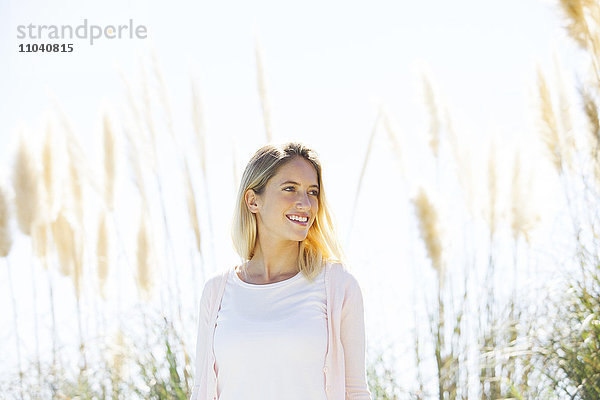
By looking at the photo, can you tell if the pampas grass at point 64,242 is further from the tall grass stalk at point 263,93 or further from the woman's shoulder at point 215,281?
the woman's shoulder at point 215,281

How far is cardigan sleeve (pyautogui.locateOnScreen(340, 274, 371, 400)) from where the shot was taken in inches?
80.4

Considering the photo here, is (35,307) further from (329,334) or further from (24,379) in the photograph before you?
(329,334)

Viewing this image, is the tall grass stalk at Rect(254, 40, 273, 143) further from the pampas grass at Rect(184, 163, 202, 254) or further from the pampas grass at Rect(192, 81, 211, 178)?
the pampas grass at Rect(184, 163, 202, 254)

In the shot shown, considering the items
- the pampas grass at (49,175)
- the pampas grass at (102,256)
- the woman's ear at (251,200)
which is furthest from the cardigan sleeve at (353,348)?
the pampas grass at (49,175)

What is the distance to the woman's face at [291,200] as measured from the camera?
2.15 m

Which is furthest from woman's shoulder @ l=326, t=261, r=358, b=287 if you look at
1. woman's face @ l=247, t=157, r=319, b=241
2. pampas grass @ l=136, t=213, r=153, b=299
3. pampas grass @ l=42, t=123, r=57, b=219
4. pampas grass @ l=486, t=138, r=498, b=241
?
pampas grass @ l=42, t=123, r=57, b=219

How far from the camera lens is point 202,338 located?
2258mm

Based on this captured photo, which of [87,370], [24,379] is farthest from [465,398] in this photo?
[24,379]

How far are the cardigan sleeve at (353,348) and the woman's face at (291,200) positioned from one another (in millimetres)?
234

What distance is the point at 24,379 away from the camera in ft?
12.9

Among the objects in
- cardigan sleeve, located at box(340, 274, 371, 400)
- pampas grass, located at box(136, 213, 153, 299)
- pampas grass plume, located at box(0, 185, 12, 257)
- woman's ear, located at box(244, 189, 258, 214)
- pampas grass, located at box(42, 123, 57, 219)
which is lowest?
cardigan sleeve, located at box(340, 274, 371, 400)

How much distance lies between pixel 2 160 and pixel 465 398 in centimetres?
257

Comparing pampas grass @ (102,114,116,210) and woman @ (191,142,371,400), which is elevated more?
pampas grass @ (102,114,116,210)

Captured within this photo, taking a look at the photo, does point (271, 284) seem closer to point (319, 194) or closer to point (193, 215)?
point (319, 194)
